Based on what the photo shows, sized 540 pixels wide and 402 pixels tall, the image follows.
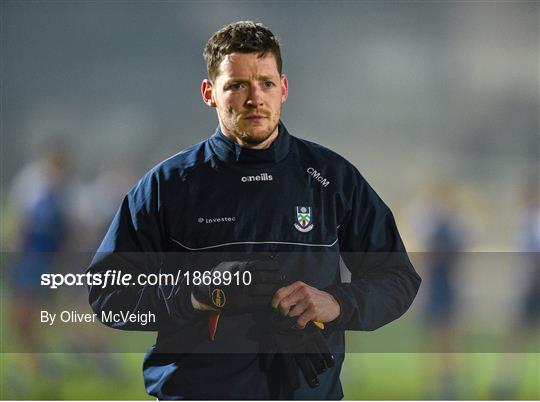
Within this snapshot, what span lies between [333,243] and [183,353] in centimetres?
55

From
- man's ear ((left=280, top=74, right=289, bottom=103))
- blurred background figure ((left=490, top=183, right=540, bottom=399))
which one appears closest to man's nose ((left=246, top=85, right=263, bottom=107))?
man's ear ((left=280, top=74, right=289, bottom=103))

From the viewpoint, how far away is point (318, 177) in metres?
2.26

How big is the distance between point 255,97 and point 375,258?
0.62m

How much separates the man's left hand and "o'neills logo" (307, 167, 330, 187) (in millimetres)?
364

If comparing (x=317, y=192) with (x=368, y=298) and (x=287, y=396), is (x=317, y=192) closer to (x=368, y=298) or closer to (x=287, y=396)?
(x=368, y=298)

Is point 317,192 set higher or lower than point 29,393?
higher

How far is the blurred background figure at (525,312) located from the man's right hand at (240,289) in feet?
10.7

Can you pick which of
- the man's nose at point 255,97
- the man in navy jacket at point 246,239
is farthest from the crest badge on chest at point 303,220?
the man's nose at point 255,97

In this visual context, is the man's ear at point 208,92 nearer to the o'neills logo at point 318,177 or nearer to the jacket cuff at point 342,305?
the o'neills logo at point 318,177

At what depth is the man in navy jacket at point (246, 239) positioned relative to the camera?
2090 millimetres

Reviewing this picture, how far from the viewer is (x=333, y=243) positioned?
7.25 ft

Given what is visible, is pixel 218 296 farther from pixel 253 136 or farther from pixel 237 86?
pixel 237 86

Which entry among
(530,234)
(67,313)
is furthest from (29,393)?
(530,234)

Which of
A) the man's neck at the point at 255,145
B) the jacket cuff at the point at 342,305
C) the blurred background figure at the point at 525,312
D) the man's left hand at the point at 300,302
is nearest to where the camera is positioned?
the man's left hand at the point at 300,302
